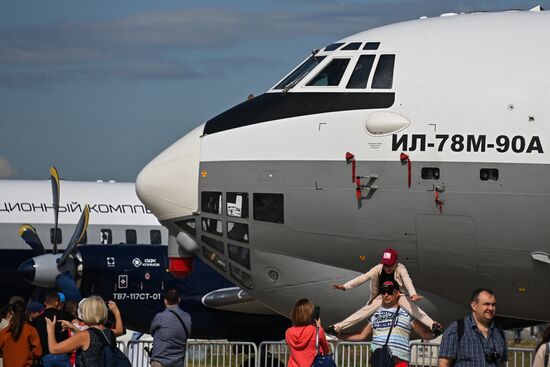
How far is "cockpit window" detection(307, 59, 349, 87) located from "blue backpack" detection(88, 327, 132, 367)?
4.73 meters

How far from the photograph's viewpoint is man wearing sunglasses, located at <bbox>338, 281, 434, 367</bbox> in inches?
430

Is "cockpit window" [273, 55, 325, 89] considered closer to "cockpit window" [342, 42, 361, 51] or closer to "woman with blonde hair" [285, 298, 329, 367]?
"cockpit window" [342, 42, 361, 51]

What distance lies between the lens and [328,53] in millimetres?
14117

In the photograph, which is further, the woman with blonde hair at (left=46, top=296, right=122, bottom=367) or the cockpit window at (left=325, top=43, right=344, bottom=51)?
the cockpit window at (left=325, top=43, right=344, bottom=51)

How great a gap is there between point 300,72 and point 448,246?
2963mm

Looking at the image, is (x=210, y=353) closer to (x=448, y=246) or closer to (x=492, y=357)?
(x=448, y=246)

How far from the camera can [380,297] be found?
1143 cm

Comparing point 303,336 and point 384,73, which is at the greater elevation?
point 384,73

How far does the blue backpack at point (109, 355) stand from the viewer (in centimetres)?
1041

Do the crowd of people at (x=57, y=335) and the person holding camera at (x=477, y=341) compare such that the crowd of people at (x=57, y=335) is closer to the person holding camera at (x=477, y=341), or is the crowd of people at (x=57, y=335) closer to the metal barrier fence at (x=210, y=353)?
the metal barrier fence at (x=210, y=353)

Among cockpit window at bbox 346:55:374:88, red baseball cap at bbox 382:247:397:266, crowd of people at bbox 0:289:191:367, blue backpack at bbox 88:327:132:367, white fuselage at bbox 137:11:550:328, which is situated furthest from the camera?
cockpit window at bbox 346:55:374:88

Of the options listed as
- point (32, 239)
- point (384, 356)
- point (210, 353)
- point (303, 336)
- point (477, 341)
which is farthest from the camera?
point (32, 239)

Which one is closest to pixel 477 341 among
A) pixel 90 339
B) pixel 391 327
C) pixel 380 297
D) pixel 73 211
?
pixel 391 327

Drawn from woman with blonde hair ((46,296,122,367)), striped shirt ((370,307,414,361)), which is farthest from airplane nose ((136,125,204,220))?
striped shirt ((370,307,414,361))
